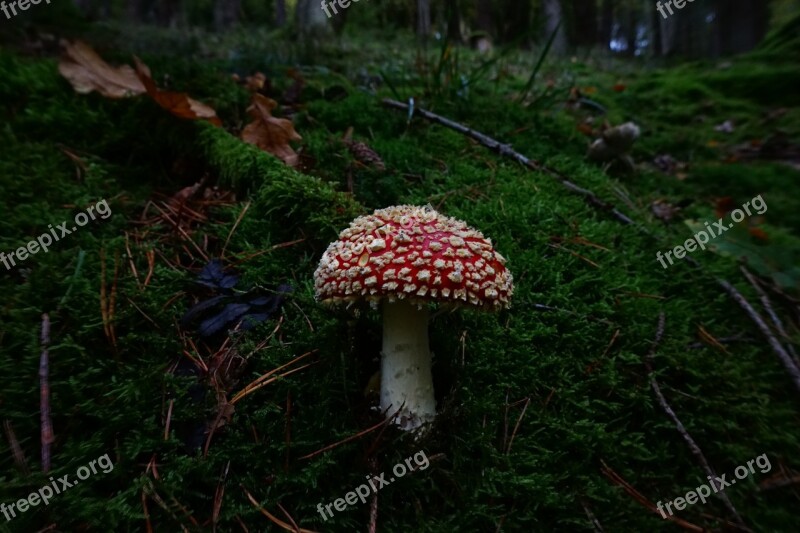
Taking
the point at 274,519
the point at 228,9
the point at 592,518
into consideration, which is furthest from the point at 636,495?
the point at 228,9

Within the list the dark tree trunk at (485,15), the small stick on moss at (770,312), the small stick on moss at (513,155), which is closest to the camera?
the small stick on moss at (770,312)

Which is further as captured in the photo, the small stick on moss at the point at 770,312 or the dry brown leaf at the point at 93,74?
the dry brown leaf at the point at 93,74

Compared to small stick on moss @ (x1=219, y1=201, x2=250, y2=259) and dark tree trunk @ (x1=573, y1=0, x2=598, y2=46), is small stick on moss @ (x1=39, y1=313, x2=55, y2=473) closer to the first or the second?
small stick on moss @ (x1=219, y1=201, x2=250, y2=259)

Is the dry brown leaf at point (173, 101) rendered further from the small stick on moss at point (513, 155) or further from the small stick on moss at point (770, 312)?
the small stick on moss at point (770, 312)

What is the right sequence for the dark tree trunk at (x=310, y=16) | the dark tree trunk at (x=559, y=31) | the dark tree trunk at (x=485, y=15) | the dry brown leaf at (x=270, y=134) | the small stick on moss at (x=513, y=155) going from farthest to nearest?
the dark tree trunk at (x=485, y=15), the dark tree trunk at (x=559, y=31), the dark tree trunk at (x=310, y=16), the small stick on moss at (x=513, y=155), the dry brown leaf at (x=270, y=134)

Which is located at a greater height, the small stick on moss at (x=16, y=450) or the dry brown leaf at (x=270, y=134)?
the dry brown leaf at (x=270, y=134)

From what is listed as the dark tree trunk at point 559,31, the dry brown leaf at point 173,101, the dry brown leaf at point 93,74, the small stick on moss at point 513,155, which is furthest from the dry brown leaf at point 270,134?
the dark tree trunk at point 559,31

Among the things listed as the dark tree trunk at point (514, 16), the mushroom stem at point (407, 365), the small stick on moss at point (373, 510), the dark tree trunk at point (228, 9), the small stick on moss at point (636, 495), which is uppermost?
the dark tree trunk at point (228, 9)

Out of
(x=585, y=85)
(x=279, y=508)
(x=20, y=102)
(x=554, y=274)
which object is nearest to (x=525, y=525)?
(x=279, y=508)
